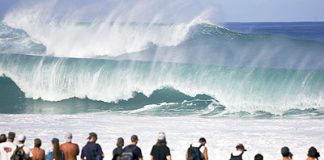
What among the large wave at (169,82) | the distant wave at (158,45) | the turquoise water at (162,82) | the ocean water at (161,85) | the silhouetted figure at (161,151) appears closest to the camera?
the silhouetted figure at (161,151)

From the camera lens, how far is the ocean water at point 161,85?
51.9ft

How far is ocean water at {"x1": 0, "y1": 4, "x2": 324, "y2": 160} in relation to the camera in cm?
1582

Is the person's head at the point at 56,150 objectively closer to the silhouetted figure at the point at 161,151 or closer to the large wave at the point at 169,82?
the silhouetted figure at the point at 161,151

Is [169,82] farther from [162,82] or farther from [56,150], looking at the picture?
[56,150]

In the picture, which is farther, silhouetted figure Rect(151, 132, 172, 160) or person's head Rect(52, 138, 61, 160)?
silhouetted figure Rect(151, 132, 172, 160)

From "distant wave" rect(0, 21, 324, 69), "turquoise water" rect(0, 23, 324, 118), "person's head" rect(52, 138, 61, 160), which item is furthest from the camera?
"distant wave" rect(0, 21, 324, 69)

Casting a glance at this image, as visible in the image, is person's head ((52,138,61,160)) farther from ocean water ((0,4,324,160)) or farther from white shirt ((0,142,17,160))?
ocean water ((0,4,324,160))

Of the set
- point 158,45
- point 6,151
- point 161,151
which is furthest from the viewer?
point 158,45

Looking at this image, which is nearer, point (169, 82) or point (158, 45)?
point (169, 82)

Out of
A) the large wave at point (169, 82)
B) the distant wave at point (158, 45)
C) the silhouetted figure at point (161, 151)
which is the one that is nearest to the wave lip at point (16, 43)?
the distant wave at point (158, 45)

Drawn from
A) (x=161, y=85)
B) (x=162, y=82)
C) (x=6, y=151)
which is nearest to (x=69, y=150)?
(x=6, y=151)

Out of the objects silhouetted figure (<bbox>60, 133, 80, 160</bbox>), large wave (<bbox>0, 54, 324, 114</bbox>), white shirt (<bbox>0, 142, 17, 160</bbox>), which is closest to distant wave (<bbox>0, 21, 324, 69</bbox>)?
large wave (<bbox>0, 54, 324, 114</bbox>)

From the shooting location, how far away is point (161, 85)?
24.7 metres

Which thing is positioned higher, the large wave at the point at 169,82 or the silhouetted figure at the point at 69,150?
the large wave at the point at 169,82
